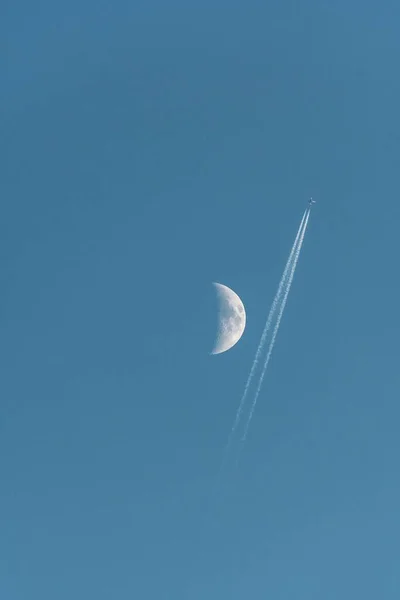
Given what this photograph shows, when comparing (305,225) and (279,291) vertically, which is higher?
(305,225)

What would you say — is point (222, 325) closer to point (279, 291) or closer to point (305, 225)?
point (279, 291)

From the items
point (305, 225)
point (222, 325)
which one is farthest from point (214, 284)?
point (305, 225)

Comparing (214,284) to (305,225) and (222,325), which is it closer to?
(222,325)

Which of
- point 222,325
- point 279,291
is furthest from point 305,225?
point 222,325

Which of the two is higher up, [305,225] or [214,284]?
[305,225]
